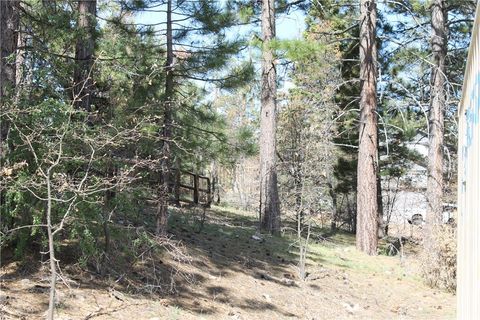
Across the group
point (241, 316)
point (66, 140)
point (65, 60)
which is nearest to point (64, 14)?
point (65, 60)

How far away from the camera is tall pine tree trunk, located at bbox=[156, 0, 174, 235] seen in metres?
8.61

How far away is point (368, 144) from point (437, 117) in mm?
1867

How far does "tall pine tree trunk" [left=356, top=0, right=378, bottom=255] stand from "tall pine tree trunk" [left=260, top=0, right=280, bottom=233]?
216 cm

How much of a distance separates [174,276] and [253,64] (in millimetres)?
5227

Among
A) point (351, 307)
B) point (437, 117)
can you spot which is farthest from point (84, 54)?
point (437, 117)

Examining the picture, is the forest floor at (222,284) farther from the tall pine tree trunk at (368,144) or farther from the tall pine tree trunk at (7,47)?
the tall pine tree trunk at (7,47)

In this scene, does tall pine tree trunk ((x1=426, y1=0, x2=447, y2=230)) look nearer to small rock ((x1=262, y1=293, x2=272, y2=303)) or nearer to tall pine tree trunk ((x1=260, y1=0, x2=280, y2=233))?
tall pine tree trunk ((x1=260, y1=0, x2=280, y2=233))

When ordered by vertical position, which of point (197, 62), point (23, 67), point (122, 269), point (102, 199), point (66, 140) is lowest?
point (122, 269)

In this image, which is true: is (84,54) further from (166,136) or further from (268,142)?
(268,142)

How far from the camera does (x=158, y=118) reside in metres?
8.09

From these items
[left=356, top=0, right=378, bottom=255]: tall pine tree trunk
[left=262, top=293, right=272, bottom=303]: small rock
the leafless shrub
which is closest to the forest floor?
[left=262, top=293, right=272, bottom=303]: small rock

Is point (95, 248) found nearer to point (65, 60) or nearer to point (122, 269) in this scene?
point (122, 269)

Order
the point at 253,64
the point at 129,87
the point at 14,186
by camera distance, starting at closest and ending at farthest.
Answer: the point at 14,186 → the point at 129,87 → the point at 253,64

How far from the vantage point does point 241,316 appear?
23.4 ft
